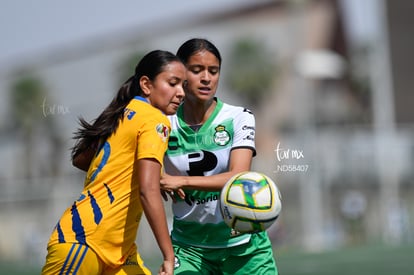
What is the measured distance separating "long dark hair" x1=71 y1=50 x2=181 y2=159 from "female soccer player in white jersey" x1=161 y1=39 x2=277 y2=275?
1.62ft

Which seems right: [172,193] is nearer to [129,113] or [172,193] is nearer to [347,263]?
[129,113]

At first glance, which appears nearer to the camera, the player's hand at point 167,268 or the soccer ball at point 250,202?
the player's hand at point 167,268

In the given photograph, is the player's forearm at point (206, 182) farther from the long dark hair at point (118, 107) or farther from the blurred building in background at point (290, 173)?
the blurred building in background at point (290, 173)

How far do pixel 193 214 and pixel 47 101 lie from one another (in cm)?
121

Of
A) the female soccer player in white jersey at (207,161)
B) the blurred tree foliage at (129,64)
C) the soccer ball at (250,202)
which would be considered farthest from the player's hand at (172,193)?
the blurred tree foliage at (129,64)

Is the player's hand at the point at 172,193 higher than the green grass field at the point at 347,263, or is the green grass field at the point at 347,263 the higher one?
the green grass field at the point at 347,263

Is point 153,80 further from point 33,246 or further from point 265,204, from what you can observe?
point 33,246

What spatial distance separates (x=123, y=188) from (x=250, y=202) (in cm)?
69

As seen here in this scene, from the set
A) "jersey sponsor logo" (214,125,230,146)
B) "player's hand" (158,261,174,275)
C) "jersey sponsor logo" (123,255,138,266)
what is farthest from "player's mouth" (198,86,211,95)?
"player's hand" (158,261,174,275)

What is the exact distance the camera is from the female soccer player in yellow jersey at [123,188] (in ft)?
15.5

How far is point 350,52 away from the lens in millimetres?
61719

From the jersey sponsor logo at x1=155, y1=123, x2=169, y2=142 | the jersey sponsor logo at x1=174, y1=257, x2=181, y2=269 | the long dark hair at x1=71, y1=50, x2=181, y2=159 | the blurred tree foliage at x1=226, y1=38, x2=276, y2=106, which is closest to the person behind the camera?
the jersey sponsor logo at x1=155, y1=123, x2=169, y2=142

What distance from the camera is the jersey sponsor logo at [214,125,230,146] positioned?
560 cm

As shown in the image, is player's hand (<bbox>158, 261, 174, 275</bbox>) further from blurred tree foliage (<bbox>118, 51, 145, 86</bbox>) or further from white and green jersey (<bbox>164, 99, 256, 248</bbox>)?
blurred tree foliage (<bbox>118, 51, 145, 86</bbox>)
